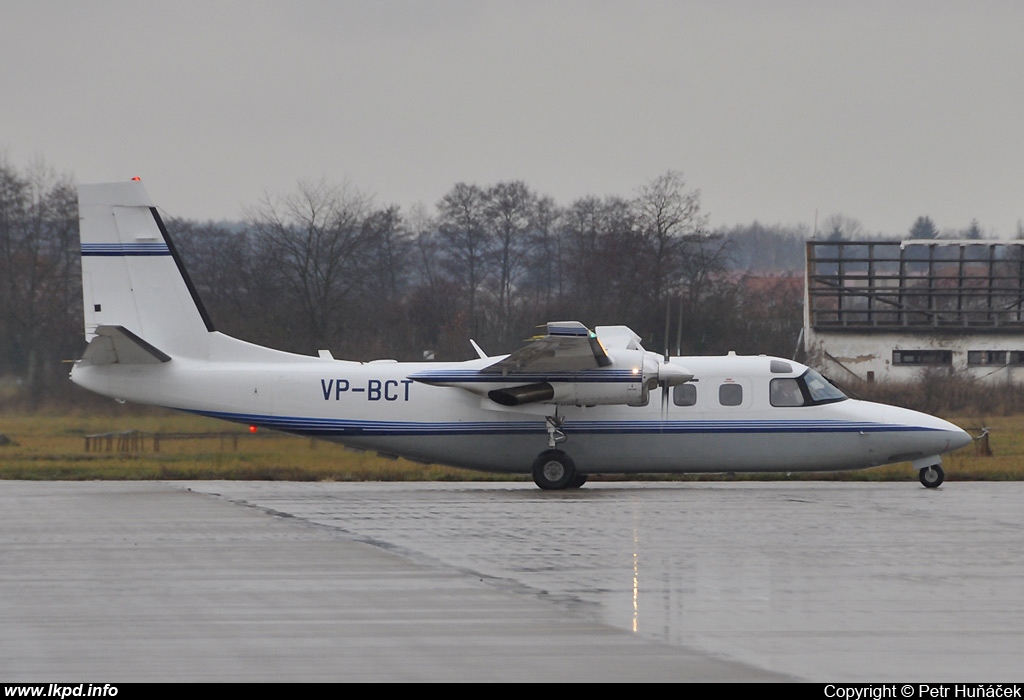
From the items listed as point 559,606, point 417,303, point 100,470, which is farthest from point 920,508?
point 417,303

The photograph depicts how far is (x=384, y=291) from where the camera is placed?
38.3 metres

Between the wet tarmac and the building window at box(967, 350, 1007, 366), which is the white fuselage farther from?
the building window at box(967, 350, 1007, 366)

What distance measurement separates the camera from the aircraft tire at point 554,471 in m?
20.1

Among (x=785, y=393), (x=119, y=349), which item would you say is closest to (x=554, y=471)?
(x=785, y=393)

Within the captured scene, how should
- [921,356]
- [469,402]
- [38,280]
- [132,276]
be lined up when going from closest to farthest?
1. [132,276]
2. [469,402]
3. [38,280]
4. [921,356]

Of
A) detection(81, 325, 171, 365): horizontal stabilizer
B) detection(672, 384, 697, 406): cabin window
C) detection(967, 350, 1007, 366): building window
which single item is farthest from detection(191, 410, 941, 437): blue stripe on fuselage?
detection(967, 350, 1007, 366): building window

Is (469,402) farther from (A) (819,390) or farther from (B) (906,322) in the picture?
(B) (906,322)

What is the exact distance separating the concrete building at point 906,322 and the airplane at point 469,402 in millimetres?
21901

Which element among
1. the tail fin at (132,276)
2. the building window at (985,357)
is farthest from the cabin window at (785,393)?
the building window at (985,357)

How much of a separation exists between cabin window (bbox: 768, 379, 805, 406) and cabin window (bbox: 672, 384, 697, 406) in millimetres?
1252

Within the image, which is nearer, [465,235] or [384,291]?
[384,291]

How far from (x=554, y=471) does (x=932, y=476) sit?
621 centimetres

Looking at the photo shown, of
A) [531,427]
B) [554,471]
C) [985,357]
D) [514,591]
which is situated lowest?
[514,591]

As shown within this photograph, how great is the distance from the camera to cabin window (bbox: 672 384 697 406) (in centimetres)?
2023
